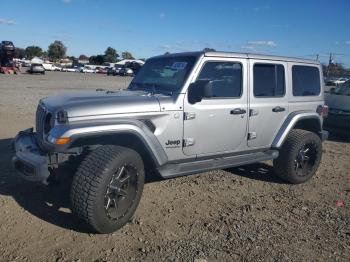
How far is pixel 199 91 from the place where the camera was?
4516 millimetres

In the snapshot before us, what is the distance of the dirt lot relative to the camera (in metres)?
3.72

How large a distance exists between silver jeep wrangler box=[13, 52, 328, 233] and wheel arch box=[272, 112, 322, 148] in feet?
0.05

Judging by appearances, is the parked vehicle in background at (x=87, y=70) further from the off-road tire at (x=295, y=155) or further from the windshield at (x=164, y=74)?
the off-road tire at (x=295, y=155)

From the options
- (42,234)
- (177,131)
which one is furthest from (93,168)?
(177,131)

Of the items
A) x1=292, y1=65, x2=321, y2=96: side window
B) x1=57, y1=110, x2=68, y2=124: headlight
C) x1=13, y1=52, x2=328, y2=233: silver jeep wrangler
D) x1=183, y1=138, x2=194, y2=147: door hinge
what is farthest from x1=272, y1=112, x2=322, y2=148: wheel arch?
x1=57, y1=110, x2=68, y2=124: headlight

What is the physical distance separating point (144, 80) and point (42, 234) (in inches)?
97.1

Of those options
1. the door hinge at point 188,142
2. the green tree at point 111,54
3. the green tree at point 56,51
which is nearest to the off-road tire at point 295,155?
the door hinge at point 188,142

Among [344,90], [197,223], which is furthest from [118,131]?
[344,90]

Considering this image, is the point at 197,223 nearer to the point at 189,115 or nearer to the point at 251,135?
the point at 189,115

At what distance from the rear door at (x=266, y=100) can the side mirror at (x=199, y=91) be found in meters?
0.98

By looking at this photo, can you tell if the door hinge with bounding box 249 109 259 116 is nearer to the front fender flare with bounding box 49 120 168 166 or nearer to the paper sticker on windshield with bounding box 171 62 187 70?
the paper sticker on windshield with bounding box 171 62 187 70

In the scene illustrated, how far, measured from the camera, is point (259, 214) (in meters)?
4.76

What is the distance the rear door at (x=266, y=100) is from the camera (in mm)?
5371

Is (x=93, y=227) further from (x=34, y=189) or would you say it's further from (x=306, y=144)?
(x=306, y=144)
